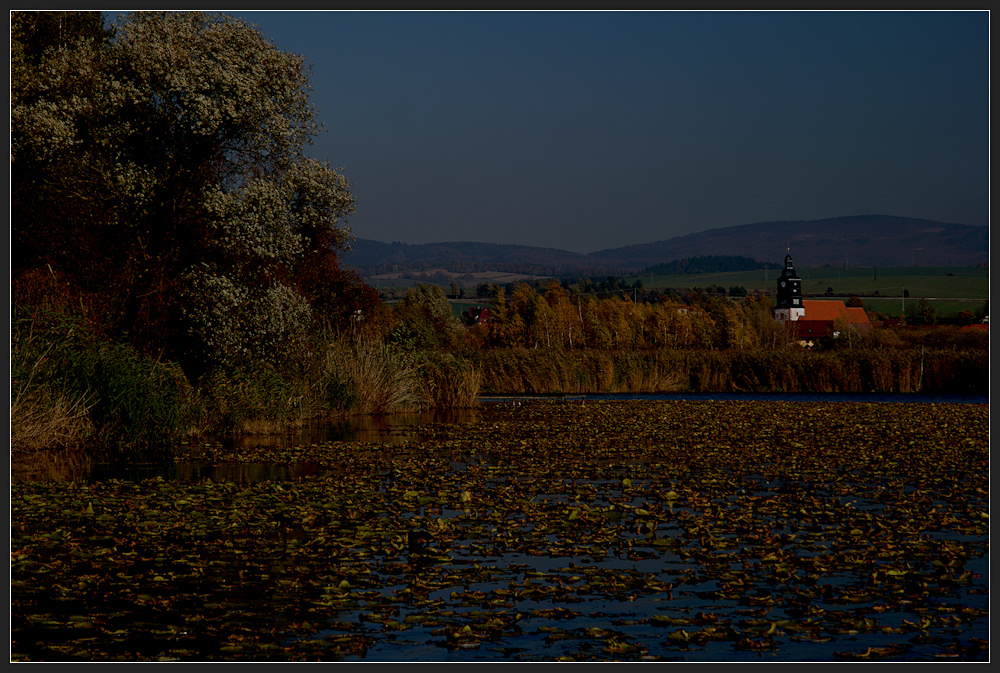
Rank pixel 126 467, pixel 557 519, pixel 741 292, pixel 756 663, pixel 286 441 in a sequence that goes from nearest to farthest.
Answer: pixel 756 663 < pixel 557 519 < pixel 126 467 < pixel 286 441 < pixel 741 292

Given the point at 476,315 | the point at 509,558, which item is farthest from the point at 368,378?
the point at 476,315

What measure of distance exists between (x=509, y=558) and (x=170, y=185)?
16.6 m

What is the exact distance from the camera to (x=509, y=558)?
411 inches

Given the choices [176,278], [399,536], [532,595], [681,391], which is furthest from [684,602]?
[681,391]

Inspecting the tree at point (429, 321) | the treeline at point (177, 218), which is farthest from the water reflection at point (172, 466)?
the tree at point (429, 321)

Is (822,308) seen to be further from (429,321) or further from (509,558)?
(509,558)

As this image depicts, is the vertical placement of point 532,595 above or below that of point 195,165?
below

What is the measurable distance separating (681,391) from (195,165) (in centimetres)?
2540

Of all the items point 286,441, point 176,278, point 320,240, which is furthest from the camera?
point 320,240

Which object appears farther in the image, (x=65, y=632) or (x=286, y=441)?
(x=286, y=441)

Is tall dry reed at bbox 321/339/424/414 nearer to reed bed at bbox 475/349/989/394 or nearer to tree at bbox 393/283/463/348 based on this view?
tree at bbox 393/283/463/348

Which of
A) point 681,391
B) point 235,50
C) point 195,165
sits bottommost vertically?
point 681,391

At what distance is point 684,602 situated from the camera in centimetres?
877

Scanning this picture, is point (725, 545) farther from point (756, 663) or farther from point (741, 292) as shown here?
point (741, 292)
